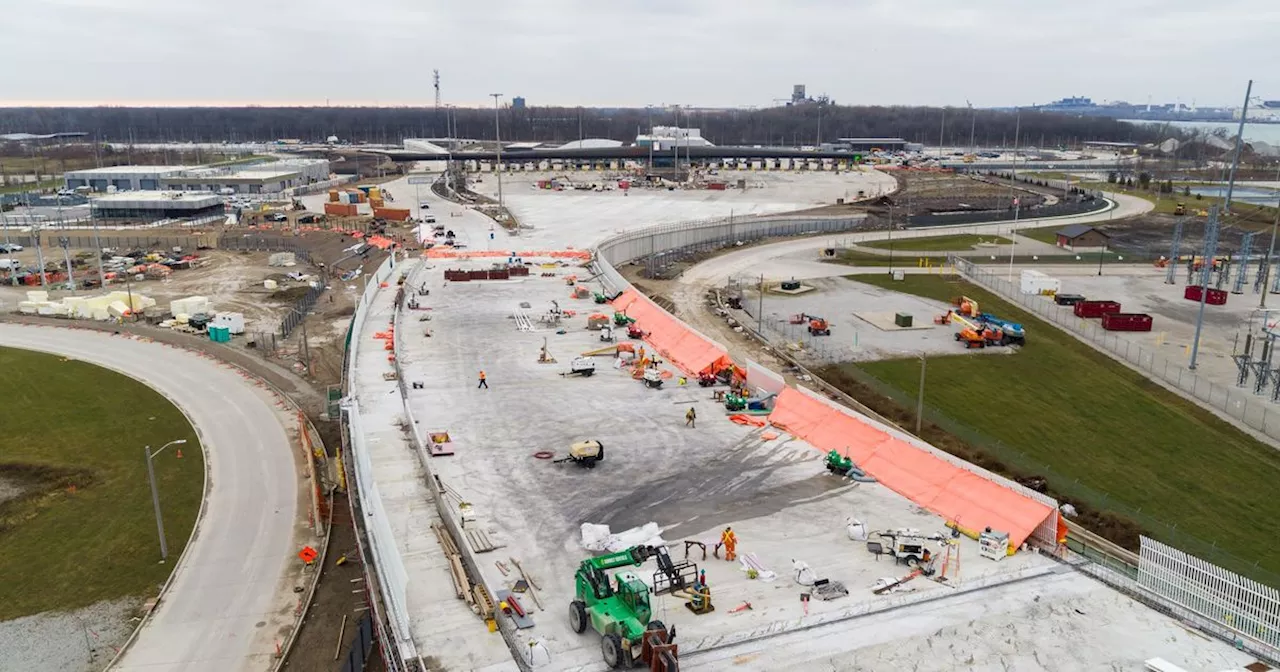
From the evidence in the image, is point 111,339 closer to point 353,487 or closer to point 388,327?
point 388,327

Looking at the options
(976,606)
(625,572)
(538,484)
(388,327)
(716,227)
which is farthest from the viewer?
(716,227)

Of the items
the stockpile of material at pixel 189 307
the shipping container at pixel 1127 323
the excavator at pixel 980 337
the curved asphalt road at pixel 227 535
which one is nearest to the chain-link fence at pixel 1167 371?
the shipping container at pixel 1127 323

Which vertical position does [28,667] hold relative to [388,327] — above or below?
below

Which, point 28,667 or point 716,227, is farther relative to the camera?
point 716,227

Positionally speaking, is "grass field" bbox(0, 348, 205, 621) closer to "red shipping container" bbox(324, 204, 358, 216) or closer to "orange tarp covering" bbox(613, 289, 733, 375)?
"orange tarp covering" bbox(613, 289, 733, 375)

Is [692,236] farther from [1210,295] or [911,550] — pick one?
[911,550]

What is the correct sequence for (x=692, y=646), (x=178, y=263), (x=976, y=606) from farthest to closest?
1. (x=178, y=263)
2. (x=976, y=606)
3. (x=692, y=646)

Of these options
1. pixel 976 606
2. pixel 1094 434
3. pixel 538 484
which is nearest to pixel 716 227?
pixel 1094 434
